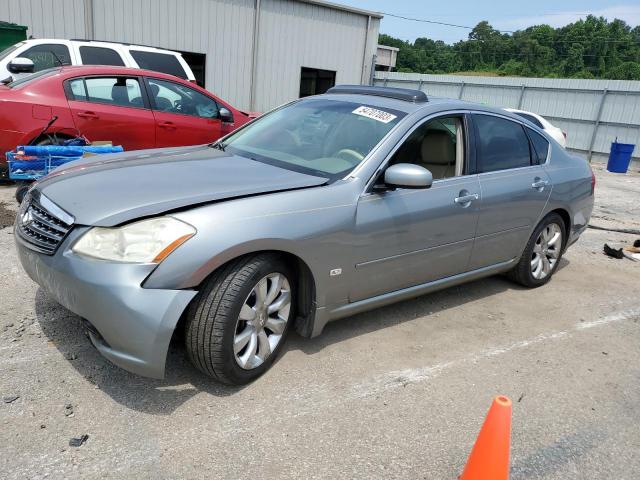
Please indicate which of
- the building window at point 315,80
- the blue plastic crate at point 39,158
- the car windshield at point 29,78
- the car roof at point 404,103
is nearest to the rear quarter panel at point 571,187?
the car roof at point 404,103

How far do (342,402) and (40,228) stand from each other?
6.22ft

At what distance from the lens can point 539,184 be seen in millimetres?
4645

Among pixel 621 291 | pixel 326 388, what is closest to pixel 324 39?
pixel 621 291

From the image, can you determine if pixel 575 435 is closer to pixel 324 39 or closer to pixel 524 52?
pixel 324 39

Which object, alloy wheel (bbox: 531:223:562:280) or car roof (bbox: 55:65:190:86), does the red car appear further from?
alloy wheel (bbox: 531:223:562:280)

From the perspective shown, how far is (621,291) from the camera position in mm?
5344

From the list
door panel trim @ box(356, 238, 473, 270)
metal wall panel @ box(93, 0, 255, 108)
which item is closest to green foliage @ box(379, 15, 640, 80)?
metal wall panel @ box(93, 0, 255, 108)

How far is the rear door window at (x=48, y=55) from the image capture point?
8000 millimetres

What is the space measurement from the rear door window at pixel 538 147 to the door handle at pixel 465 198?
1112 mm

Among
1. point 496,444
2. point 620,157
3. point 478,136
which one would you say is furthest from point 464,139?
point 620,157

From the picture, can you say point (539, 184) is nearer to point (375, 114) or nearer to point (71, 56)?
point (375, 114)

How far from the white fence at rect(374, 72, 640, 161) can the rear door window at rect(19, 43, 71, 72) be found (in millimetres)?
16542

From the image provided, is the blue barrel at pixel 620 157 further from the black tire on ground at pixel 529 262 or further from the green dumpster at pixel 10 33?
the green dumpster at pixel 10 33

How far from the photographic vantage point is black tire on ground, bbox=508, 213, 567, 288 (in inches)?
190
